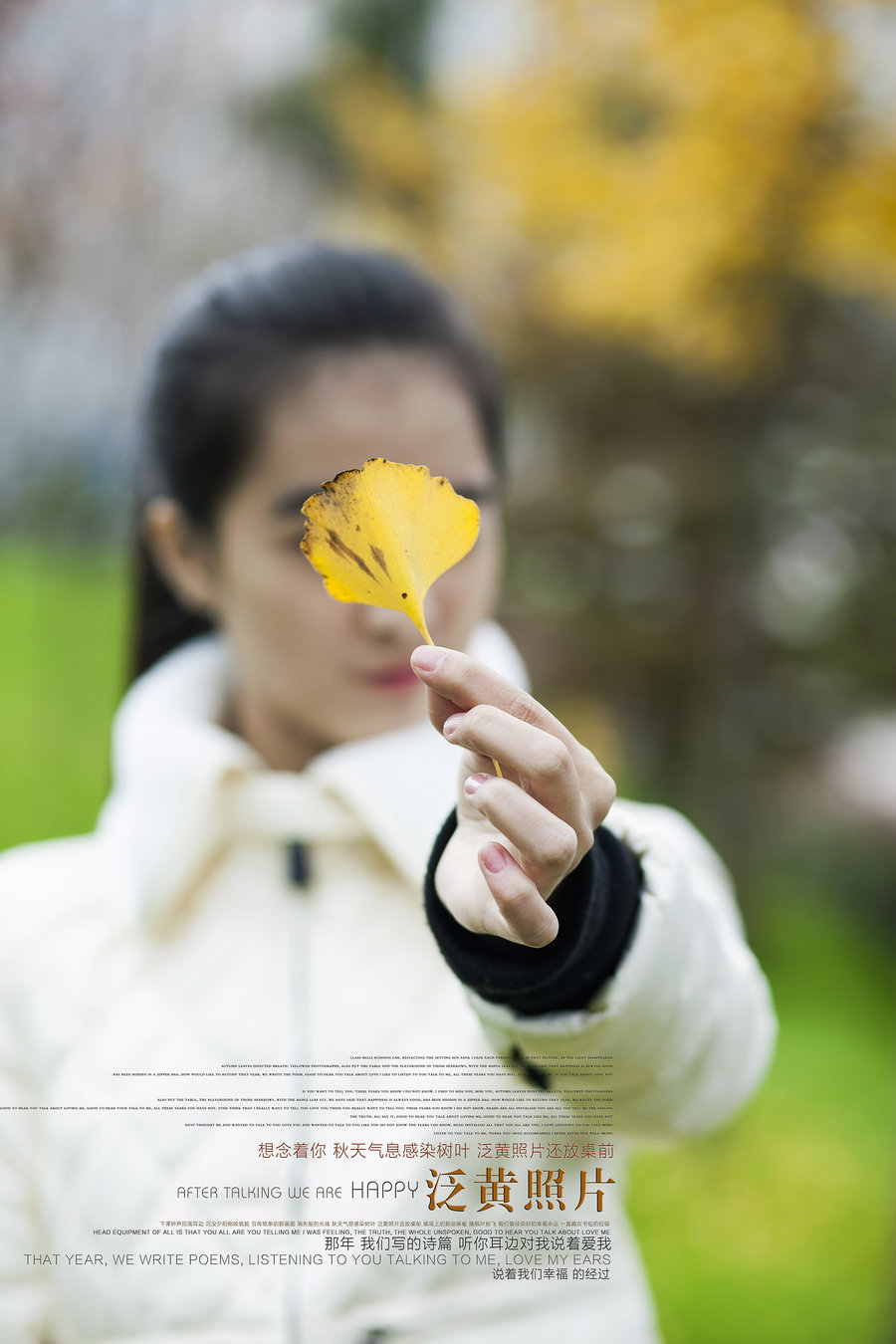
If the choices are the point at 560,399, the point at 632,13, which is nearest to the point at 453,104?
the point at 632,13

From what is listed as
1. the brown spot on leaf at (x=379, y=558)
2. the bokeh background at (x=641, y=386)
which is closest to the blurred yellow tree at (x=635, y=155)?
the bokeh background at (x=641, y=386)

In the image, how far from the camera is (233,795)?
0.56 metres

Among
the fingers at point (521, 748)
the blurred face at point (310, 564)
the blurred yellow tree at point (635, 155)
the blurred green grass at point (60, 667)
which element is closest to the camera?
the fingers at point (521, 748)

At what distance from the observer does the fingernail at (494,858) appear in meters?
0.30

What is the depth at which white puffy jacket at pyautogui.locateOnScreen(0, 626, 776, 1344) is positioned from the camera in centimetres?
49

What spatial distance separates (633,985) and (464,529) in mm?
193

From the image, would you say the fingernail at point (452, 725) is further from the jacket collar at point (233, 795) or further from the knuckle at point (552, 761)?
the jacket collar at point (233, 795)

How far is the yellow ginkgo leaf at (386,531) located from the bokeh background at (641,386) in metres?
0.50

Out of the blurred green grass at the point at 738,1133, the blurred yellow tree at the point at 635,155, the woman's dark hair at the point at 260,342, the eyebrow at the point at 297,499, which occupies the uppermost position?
the blurred yellow tree at the point at 635,155

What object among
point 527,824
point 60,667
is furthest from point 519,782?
point 60,667

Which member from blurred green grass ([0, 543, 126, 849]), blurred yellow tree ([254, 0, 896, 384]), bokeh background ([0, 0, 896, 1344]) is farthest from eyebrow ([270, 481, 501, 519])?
blurred yellow tree ([254, 0, 896, 384])

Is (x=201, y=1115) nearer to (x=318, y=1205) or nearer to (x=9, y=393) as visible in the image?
(x=318, y=1205)

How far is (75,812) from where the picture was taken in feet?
2.93

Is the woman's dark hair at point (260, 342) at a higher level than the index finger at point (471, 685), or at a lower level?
higher
